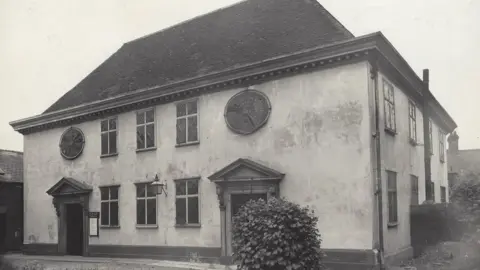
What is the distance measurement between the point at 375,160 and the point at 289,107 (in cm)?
313

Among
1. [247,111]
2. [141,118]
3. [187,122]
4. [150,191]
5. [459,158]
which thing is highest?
[141,118]

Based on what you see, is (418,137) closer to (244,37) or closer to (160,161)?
(244,37)

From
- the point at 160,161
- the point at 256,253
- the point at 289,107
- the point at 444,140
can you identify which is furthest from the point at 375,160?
the point at 444,140

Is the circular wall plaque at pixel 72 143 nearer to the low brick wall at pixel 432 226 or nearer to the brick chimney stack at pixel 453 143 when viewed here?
the low brick wall at pixel 432 226

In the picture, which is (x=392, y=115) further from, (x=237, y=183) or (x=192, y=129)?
(x=192, y=129)

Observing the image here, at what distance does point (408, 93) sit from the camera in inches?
736

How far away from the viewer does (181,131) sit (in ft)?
60.0

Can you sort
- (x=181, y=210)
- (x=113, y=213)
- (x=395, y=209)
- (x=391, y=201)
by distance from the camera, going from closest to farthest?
1. (x=391, y=201)
2. (x=395, y=209)
3. (x=181, y=210)
4. (x=113, y=213)

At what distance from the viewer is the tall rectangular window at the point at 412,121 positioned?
18.9 m

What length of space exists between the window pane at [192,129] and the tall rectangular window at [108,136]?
13.2ft

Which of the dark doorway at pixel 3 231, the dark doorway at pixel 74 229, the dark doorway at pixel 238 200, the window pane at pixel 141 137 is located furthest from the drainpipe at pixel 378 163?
the dark doorway at pixel 3 231

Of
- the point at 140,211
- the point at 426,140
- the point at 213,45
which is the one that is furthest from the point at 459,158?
the point at 140,211

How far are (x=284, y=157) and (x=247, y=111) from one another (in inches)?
80.7

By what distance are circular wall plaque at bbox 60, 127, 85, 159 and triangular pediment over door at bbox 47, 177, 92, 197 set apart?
111cm
